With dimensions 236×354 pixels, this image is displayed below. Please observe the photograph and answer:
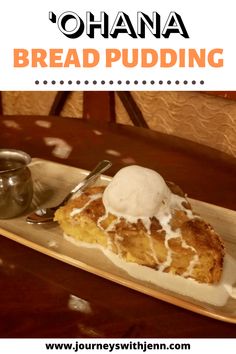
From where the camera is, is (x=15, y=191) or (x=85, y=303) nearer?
(x=85, y=303)

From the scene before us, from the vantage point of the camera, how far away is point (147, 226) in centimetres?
70

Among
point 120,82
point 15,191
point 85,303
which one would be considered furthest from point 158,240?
point 120,82

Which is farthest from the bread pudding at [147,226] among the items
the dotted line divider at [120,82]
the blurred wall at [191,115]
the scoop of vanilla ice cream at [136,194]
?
the blurred wall at [191,115]

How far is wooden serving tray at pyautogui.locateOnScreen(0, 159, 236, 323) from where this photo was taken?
→ 0.61 metres

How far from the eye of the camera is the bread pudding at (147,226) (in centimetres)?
66

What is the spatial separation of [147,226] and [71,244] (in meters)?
0.13

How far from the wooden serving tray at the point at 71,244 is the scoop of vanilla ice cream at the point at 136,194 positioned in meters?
0.08

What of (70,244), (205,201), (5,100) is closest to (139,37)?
(205,201)

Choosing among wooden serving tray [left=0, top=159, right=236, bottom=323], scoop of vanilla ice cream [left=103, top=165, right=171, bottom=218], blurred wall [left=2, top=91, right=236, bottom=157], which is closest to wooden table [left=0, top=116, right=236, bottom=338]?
wooden serving tray [left=0, top=159, right=236, bottom=323]

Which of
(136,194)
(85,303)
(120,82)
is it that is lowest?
(85,303)

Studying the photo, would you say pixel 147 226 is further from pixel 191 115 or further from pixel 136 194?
pixel 191 115

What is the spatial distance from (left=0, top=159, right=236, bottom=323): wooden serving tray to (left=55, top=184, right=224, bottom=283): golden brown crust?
0.10 ft

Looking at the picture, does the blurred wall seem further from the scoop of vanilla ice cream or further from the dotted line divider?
the scoop of vanilla ice cream
